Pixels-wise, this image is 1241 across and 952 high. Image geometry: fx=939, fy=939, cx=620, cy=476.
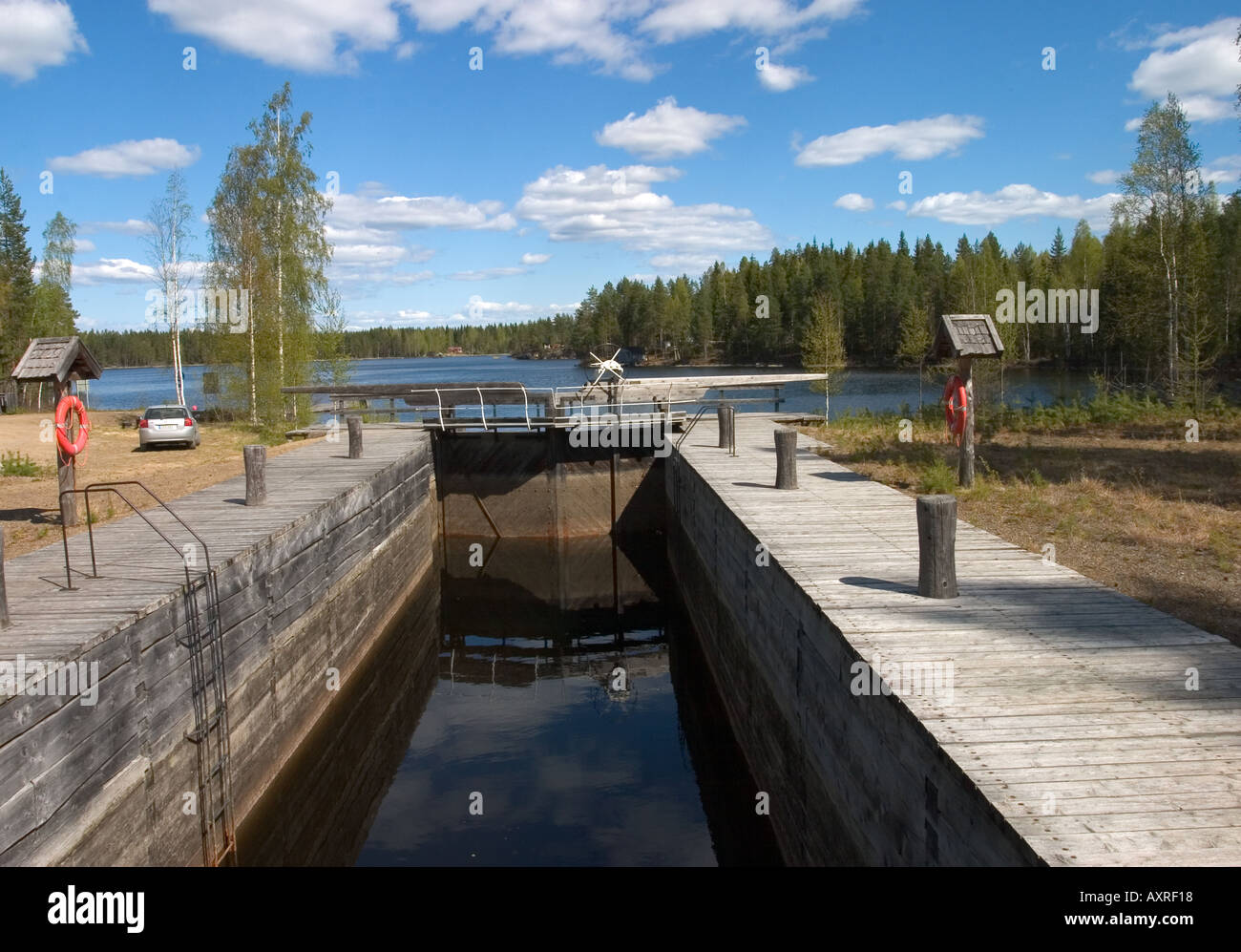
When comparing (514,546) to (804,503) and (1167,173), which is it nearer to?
(804,503)

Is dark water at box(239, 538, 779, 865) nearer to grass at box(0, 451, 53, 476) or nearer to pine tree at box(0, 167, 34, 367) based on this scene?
grass at box(0, 451, 53, 476)

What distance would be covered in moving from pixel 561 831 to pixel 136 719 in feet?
13.4

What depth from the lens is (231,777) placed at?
8.61 m

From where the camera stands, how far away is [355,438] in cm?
1864

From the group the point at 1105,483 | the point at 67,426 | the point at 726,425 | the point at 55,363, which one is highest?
the point at 55,363

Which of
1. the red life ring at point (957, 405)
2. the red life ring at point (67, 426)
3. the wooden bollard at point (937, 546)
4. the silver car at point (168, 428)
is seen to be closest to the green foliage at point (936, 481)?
the red life ring at point (957, 405)

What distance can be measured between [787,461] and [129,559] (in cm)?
829

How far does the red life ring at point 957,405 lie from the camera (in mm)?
13633

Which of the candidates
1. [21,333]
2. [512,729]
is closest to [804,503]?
[512,729]

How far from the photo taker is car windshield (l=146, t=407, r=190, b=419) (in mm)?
24625

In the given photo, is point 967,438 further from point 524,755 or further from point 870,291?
point 870,291

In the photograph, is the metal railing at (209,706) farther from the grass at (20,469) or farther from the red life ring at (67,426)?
the grass at (20,469)

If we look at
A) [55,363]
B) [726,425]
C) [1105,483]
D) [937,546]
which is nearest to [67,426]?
[55,363]

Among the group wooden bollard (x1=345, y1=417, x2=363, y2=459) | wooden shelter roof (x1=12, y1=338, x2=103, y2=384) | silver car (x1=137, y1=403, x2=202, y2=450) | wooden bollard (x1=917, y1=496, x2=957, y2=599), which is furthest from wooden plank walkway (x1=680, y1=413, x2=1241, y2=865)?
silver car (x1=137, y1=403, x2=202, y2=450)
